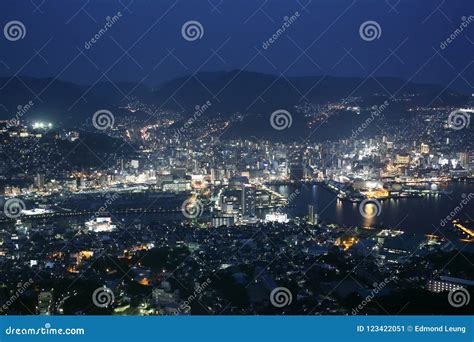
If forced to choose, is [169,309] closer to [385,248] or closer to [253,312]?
[253,312]
